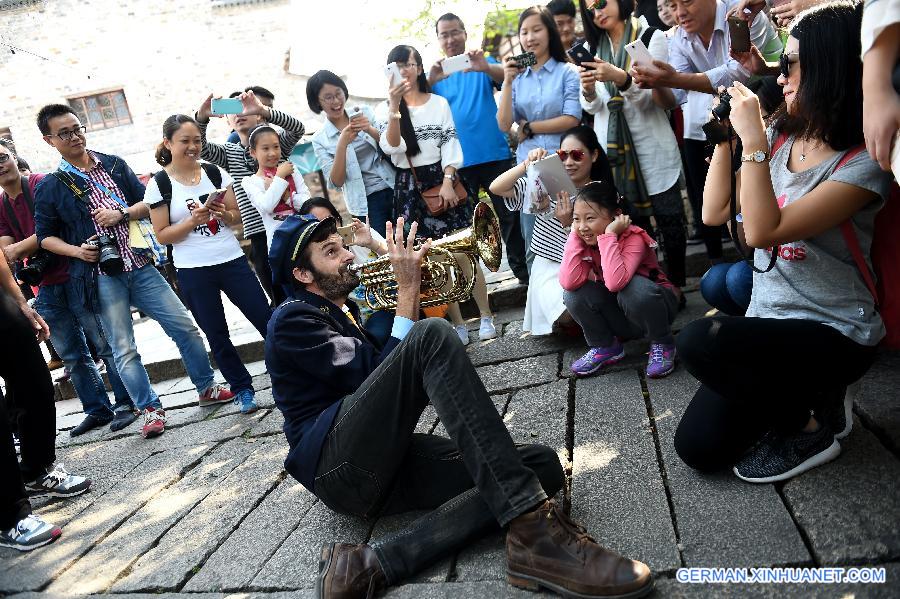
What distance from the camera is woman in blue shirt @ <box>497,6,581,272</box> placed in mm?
→ 4551

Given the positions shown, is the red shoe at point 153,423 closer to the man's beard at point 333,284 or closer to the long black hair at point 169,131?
the long black hair at point 169,131

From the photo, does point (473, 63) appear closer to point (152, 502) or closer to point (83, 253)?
point (83, 253)

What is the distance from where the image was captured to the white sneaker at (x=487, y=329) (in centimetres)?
477

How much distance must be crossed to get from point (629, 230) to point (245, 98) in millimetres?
3141

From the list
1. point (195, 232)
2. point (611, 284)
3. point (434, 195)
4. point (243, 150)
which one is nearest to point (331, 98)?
point (243, 150)

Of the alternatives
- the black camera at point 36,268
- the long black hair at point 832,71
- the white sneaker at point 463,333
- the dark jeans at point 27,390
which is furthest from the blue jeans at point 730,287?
the black camera at point 36,268

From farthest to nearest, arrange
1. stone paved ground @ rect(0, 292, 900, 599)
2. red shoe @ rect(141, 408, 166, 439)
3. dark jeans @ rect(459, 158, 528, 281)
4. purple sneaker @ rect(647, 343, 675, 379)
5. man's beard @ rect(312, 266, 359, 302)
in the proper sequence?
1. dark jeans @ rect(459, 158, 528, 281)
2. red shoe @ rect(141, 408, 166, 439)
3. purple sneaker @ rect(647, 343, 675, 379)
4. man's beard @ rect(312, 266, 359, 302)
5. stone paved ground @ rect(0, 292, 900, 599)

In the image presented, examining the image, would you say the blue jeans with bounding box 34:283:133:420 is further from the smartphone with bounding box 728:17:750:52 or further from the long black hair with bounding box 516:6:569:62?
the smartphone with bounding box 728:17:750:52

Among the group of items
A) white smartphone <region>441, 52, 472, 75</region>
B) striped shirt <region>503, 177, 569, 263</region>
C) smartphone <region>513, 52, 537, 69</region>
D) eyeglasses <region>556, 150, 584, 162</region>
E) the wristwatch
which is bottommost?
striped shirt <region>503, 177, 569, 263</region>

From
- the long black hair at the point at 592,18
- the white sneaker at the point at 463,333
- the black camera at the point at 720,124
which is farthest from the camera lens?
the white sneaker at the point at 463,333

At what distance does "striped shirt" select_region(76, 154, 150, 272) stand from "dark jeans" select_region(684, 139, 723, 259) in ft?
12.7

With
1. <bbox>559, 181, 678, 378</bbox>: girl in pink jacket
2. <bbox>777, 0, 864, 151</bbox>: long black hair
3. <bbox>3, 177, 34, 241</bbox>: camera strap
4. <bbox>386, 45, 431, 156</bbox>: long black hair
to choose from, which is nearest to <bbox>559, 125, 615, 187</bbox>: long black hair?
<bbox>559, 181, 678, 378</bbox>: girl in pink jacket

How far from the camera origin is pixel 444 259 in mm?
3365

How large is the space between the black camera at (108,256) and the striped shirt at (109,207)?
4cm
